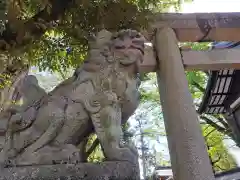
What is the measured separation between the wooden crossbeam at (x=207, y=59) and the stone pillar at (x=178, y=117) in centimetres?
16

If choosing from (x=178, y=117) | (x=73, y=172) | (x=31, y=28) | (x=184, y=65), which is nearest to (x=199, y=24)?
(x=184, y=65)

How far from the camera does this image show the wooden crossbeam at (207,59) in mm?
4395

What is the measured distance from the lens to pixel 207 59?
14.9 ft

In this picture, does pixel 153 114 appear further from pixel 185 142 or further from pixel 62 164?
pixel 62 164

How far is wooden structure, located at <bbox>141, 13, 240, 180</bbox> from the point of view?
135 inches

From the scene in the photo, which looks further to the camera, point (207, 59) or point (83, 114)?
point (207, 59)

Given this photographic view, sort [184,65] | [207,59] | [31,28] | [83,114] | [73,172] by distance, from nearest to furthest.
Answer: [73,172] < [83,114] < [31,28] < [184,65] < [207,59]

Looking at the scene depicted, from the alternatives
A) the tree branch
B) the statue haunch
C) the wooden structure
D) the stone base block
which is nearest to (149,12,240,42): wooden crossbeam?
the wooden structure

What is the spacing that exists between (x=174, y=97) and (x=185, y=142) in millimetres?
677

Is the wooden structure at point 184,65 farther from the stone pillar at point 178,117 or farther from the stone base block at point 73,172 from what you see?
the stone base block at point 73,172

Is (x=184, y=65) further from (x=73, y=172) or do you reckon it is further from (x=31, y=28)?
(x=73, y=172)

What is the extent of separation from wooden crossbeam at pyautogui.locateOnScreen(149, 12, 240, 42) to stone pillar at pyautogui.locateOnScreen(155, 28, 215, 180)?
188 millimetres

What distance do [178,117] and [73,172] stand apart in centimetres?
238

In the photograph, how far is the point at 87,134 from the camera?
1813mm
